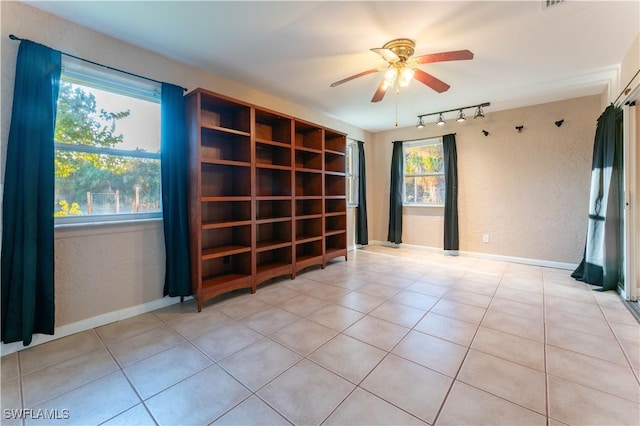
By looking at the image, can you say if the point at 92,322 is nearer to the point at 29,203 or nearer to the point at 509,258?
the point at 29,203

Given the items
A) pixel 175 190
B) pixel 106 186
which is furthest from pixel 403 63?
pixel 106 186

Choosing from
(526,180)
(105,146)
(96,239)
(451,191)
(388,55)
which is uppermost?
(388,55)

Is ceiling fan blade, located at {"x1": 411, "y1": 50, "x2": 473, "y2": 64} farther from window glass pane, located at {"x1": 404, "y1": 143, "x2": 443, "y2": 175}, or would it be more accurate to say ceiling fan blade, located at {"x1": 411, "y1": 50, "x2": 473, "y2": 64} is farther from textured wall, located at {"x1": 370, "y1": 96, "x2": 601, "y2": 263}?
window glass pane, located at {"x1": 404, "y1": 143, "x2": 443, "y2": 175}

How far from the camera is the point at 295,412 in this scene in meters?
1.41

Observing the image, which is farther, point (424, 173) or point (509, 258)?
point (424, 173)

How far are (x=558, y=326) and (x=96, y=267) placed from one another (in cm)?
407

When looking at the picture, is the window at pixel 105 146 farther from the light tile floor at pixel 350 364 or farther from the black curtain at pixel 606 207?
the black curtain at pixel 606 207

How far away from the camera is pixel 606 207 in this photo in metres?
3.05

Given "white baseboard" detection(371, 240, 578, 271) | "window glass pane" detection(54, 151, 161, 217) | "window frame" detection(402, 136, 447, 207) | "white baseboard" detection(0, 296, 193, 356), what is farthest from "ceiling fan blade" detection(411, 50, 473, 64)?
"white baseboard" detection(371, 240, 578, 271)

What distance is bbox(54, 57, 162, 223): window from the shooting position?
7.26ft

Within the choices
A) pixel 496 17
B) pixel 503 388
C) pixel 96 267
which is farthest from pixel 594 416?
pixel 96 267

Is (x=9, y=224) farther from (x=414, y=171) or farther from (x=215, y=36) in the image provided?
(x=414, y=171)

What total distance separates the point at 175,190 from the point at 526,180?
509cm

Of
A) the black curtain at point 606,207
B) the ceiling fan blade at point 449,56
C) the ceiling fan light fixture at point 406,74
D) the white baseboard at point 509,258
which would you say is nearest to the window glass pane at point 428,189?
the white baseboard at point 509,258
